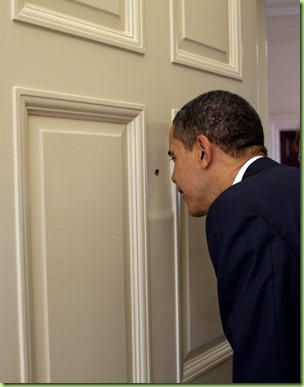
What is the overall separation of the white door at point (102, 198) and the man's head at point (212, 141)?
44 millimetres

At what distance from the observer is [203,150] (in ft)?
2.97

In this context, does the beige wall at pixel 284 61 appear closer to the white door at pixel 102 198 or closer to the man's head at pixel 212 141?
the white door at pixel 102 198

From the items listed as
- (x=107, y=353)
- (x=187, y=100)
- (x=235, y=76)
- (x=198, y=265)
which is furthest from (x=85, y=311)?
(x=235, y=76)

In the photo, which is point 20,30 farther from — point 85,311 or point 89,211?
point 85,311

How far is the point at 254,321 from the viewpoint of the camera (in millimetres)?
716

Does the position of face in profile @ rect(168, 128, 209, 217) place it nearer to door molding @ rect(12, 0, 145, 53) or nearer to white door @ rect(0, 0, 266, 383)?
white door @ rect(0, 0, 266, 383)

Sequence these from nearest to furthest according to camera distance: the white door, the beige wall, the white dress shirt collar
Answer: the white door, the white dress shirt collar, the beige wall

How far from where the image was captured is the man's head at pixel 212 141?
2.94 ft

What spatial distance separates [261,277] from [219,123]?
11.8 inches

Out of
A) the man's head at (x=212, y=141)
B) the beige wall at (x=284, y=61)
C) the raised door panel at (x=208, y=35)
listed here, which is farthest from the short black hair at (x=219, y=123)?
the beige wall at (x=284, y=61)

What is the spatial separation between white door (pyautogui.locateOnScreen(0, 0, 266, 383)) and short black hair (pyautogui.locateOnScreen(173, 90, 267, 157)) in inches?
2.0

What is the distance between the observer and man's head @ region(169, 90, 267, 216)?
90cm

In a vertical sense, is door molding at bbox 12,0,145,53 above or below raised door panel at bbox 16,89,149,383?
above

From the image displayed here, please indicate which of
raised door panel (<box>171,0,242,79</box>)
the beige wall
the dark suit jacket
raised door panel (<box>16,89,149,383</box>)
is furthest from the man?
the beige wall
